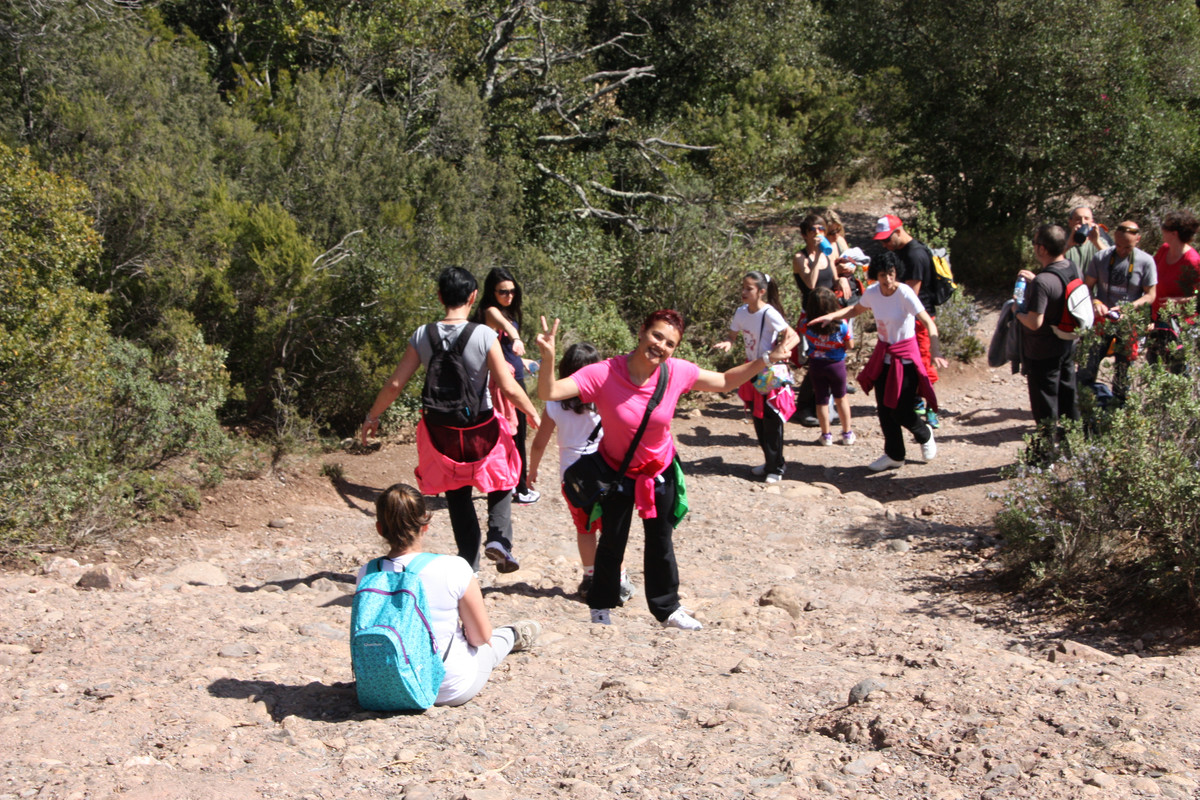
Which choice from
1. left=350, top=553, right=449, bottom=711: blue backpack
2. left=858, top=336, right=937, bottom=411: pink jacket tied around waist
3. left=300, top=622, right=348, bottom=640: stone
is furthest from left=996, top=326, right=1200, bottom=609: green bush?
left=300, top=622, right=348, bottom=640: stone

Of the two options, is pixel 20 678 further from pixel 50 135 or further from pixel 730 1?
pixel 730 1

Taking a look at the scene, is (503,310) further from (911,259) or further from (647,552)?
(911,259)

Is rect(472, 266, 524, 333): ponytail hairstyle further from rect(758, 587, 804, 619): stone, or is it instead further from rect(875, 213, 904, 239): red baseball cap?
rect(875, 213, 904, 239): red baseball cap

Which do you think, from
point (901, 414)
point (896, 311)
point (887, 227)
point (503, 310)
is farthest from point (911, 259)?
point (503, 310)

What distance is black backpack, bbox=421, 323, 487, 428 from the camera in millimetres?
4832

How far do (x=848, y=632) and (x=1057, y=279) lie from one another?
10.1ft

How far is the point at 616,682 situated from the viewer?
161 inches

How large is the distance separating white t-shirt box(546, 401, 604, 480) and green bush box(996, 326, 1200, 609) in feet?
7.73

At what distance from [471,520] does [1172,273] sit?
221 inches

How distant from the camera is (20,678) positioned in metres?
3.99

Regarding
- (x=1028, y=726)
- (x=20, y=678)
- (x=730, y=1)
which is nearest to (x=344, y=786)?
(x=20, y=678)

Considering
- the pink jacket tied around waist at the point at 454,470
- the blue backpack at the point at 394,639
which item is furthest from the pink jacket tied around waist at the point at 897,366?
the blue backpack at the point at 394,639

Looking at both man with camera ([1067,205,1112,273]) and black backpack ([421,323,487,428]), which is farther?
man with camera ([1067,205,1112,273])

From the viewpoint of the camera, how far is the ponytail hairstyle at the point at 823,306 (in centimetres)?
811
